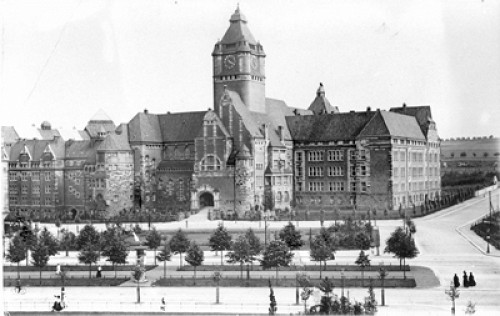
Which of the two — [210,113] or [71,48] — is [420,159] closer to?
[210,113]

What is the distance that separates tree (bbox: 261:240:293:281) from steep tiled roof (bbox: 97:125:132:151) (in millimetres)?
51878

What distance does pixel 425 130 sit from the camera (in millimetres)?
111562

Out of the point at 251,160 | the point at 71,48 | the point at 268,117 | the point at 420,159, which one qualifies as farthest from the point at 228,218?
the point at 71,48

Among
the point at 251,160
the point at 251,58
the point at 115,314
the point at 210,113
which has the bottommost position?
the point at 115,314

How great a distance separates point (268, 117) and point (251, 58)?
30.3ft

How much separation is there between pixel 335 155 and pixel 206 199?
19.0 metres

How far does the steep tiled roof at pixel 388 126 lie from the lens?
101 m

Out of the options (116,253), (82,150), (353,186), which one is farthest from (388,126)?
(116,253)

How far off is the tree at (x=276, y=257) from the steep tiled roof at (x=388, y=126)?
44867 mm

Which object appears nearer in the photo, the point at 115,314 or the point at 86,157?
the point at 115,314

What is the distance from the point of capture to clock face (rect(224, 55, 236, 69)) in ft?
347

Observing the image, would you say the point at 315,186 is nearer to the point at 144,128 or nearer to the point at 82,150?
the point at 144,128

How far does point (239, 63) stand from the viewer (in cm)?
10562

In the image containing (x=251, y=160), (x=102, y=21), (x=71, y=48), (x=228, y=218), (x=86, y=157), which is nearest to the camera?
(x=102, y=21)
